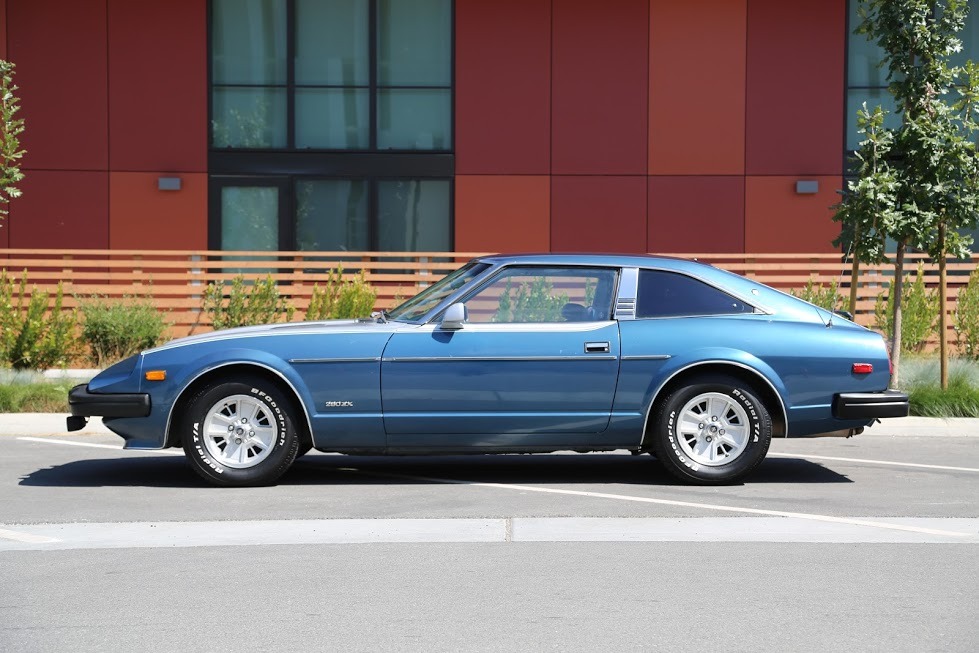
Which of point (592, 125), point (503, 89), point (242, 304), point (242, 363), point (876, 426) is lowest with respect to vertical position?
point (876, 426)

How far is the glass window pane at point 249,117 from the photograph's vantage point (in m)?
21.0

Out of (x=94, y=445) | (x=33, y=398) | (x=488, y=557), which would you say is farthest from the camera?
(x=33, y=398)

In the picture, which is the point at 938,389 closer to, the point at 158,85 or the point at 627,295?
the point at 627,295

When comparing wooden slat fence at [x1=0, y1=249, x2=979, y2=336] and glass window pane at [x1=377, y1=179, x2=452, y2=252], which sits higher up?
glass window pane at [x1=377, y1=179, x2=452, y2=252]

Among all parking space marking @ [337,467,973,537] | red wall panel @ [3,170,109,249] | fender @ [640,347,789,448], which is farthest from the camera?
red wall panel @ [3,170,109,249]

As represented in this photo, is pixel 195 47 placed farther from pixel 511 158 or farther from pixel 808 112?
pixel 808 112

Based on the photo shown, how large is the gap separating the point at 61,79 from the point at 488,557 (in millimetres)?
16206

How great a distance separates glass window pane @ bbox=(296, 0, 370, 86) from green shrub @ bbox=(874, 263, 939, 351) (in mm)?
8793

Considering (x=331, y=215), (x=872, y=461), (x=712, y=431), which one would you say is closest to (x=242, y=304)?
(x=331, y=215)

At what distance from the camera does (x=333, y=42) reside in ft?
69.5

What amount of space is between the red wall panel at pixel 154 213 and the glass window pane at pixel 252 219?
0.41 meters

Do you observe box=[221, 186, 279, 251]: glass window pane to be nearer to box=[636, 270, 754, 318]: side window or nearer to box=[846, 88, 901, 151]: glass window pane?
box=[846, 88, 901, 151]: glass window pane

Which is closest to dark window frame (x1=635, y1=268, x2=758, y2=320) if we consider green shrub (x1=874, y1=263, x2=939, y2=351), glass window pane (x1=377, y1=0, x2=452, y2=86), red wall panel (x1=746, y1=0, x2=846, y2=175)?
green shrub (x1=874, y1=263, x2=939, y2=351)

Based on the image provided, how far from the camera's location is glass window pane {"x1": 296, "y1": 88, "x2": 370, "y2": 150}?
21.1 m
